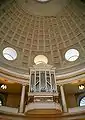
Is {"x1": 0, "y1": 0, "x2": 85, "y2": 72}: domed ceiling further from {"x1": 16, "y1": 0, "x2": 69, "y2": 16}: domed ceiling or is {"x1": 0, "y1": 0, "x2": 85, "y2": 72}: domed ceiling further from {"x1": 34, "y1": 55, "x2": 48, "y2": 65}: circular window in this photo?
{"x1": 34, "y1": 55, "x2": 48, "y2": 65}: circular window

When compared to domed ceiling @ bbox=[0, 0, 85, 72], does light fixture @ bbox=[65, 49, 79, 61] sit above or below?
below

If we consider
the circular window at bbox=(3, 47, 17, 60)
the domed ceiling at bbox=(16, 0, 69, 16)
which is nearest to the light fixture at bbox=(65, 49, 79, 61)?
the domed ceiling at bbox=(16, 0, 69, 16)

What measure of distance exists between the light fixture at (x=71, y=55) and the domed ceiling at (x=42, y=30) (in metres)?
0.38

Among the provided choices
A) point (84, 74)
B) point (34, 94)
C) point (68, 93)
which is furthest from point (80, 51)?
point (34, 94)

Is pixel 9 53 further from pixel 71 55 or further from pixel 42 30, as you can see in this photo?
pixel 71 55

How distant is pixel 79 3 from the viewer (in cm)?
1777

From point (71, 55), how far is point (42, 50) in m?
3.46

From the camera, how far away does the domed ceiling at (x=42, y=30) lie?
737 inches

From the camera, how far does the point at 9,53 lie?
19078mm

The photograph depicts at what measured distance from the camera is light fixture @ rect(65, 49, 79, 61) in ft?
62.9

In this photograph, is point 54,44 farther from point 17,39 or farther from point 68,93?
point 68,93

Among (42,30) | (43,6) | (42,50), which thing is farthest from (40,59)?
(43,6)

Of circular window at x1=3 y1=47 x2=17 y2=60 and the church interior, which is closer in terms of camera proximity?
the church interior

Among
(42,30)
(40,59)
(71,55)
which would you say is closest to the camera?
(71,55)
